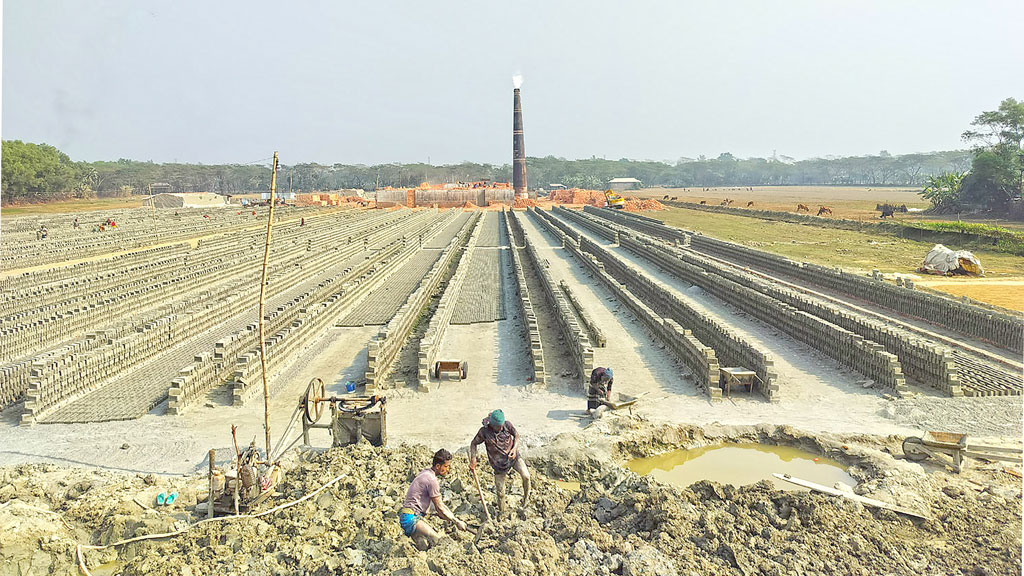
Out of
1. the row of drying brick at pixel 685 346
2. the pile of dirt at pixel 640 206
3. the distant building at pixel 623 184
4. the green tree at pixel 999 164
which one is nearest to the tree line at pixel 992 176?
the green tree at pixel 999 164

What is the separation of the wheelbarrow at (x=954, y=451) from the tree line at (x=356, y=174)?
241 ft

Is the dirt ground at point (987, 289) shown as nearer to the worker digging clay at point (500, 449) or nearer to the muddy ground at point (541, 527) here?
the muddy ground at point (541, 527)

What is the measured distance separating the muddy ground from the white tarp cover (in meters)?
18.3

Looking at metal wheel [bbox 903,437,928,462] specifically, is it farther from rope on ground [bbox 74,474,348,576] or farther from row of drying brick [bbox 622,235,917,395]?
rope on ground [bbox 74,474,348,576]

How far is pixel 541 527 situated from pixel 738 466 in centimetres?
357

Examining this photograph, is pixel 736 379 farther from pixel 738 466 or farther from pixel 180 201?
pixel 180 201

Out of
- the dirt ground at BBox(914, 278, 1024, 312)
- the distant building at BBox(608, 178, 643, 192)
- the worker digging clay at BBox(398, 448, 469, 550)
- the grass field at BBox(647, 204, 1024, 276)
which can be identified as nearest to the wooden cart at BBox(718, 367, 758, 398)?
the worker digging clay at BBox(398, 448, 469, 550)

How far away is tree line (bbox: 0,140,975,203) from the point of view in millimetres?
72062

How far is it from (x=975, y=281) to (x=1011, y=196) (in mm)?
29627

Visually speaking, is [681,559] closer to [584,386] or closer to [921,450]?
[921,450]

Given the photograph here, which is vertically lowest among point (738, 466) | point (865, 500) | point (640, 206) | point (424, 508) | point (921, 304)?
point (738, 466)

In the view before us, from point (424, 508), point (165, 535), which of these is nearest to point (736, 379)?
point (424, 508)

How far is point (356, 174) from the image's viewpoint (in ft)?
507

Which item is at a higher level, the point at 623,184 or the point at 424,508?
the point at 623,184
